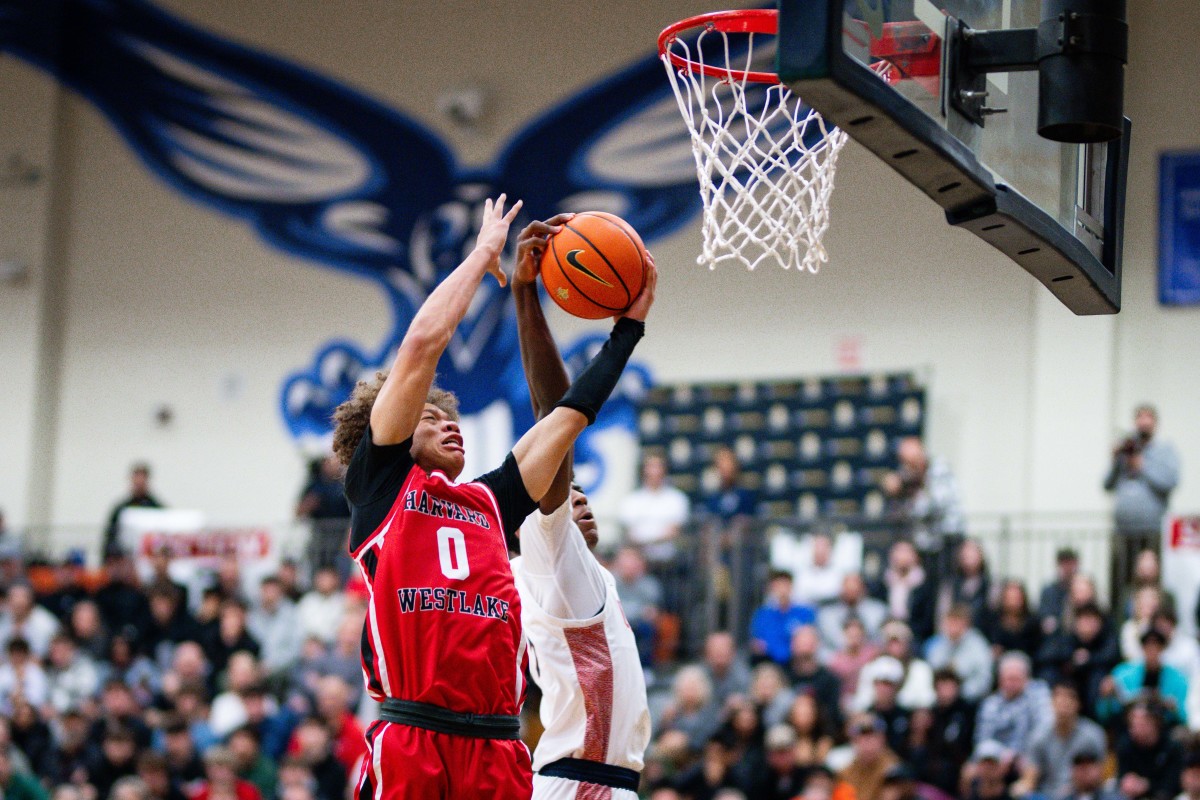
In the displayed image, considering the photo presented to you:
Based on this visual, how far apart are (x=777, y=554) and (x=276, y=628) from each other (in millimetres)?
4691

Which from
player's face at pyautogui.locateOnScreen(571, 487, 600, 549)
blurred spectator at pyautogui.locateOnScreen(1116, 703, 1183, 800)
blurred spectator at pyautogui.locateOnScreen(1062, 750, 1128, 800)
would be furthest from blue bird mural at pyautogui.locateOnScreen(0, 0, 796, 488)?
player's face at pyautogui.locateOnScreen(571, 487, 600, 549)

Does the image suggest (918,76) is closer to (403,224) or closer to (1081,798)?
(1081,798)

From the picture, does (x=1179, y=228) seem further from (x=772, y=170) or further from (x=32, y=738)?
(x=32, y=738)

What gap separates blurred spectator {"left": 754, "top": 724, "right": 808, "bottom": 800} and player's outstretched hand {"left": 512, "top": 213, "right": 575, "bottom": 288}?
681 centimetres

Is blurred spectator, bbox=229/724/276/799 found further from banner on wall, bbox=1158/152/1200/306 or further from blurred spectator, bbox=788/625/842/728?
banner on wall, bbox=1158/152/1200/306

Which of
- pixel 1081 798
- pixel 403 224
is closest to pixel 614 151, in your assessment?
pixel 403 224

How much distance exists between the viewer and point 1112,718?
11.5 m

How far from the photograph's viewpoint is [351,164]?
2056cm

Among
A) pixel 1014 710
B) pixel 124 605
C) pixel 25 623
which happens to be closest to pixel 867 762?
pixel 1014 710

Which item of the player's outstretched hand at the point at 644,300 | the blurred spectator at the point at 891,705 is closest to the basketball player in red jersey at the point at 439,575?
the player's outstretched hand at the point at 644,300

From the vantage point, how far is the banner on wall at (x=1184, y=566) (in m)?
13.3

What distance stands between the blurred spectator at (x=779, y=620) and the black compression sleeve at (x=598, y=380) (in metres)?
8.95

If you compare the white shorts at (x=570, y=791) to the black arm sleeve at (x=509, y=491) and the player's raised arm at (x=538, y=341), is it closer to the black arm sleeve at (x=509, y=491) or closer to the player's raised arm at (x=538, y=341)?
the player's raised arm at (x=538, y=341)

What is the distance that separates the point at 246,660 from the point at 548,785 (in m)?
9.55
